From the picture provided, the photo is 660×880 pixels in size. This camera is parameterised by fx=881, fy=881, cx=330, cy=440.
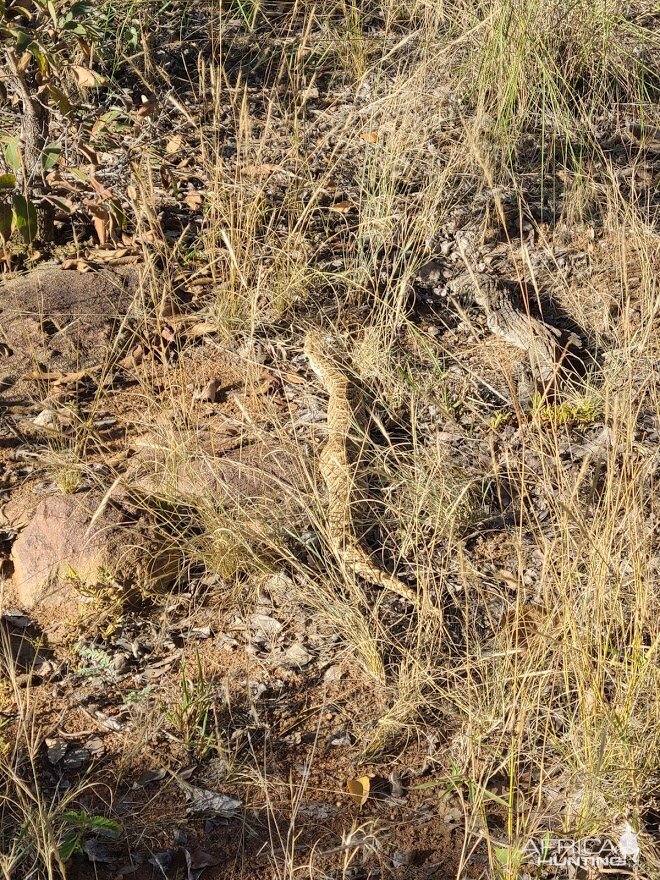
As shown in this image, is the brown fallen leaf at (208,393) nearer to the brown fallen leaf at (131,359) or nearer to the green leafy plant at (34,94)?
the brown fallen leaf at (131,359)

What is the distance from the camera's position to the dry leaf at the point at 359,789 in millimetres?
2123

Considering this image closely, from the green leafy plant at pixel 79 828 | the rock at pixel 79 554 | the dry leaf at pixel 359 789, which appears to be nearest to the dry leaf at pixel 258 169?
the rock at pixel 79 554

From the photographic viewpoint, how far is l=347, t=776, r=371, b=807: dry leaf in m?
2.12

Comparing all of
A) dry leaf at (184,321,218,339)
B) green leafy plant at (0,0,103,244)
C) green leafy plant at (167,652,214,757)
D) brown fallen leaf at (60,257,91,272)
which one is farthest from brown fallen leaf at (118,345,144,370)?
green leafy plant at (167,652,214,757)

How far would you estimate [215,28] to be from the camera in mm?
5246

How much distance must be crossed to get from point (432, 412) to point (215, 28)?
3.14 metres

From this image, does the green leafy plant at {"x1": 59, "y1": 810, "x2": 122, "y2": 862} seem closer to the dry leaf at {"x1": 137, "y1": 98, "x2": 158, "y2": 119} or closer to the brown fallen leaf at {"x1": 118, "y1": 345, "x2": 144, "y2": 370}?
the brown fallen leaf at {"x1": 118, "y1": 345, "x2": 144, "y2": 370}

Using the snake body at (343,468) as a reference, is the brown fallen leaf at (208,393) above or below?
below

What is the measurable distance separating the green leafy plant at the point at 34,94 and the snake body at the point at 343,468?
127cm

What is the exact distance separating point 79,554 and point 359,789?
107 cm

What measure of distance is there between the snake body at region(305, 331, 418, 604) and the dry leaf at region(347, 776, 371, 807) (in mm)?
538

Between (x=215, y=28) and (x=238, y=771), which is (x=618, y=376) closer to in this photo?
(x=238, y=771)

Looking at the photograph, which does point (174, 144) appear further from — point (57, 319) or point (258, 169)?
point (57, 319)

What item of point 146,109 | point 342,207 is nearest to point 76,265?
point 146,109
